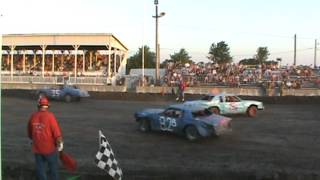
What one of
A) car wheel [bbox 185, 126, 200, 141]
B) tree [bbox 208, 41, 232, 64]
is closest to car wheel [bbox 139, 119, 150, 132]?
car wheel [bbox 185, 126, 200, 141]

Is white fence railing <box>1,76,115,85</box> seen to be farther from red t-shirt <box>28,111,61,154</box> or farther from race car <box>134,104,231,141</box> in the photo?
red t-shirt <box>28,111,61,154</box>

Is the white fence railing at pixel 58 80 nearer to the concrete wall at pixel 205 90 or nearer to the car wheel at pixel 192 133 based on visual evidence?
the concrete wall at pixel 205 90

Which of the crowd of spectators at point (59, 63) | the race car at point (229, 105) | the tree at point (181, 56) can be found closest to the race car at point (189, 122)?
the race car at point (229, 105)

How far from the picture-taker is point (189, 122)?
59.8ft

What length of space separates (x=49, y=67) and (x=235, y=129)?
4893 centimetres

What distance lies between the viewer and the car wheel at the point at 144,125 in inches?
782

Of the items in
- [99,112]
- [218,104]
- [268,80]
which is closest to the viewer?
[218,104]

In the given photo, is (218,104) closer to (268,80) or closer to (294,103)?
(294,103)

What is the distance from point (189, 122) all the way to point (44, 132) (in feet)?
33.3

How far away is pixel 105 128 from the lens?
20938 mm

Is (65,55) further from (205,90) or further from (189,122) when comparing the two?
(189,122)

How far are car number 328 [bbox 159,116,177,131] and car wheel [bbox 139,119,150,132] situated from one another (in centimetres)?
75

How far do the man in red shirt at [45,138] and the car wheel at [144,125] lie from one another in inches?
444

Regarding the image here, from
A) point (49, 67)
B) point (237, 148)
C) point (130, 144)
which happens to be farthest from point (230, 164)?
point (49, 67)
